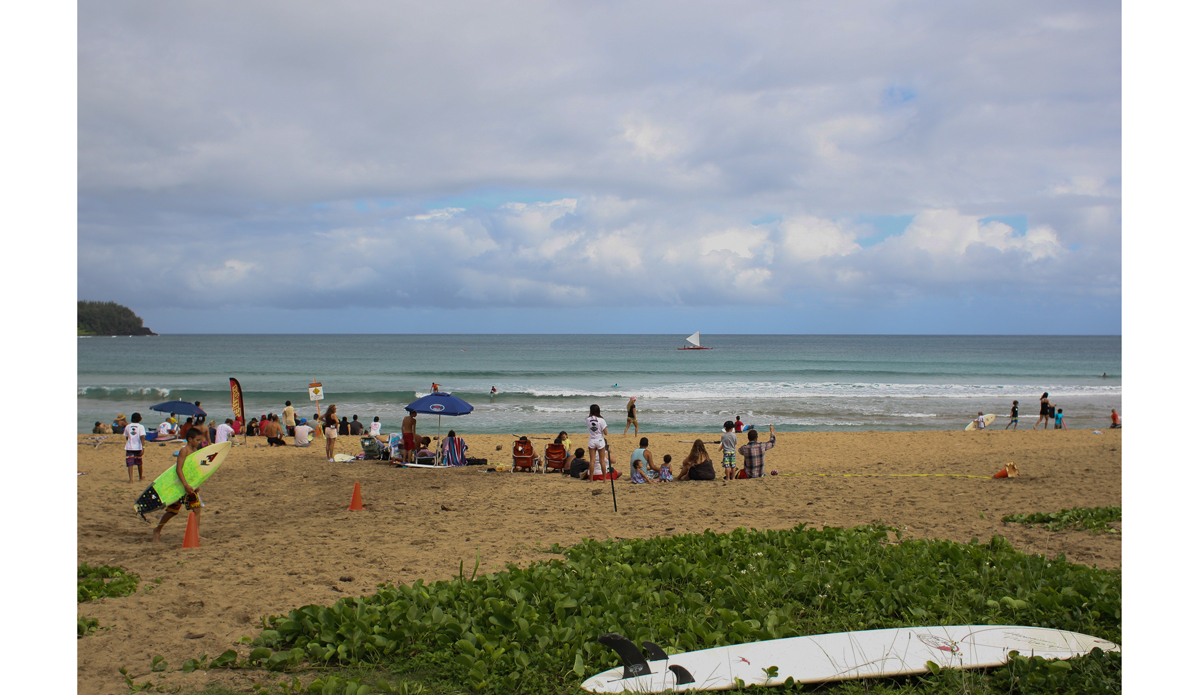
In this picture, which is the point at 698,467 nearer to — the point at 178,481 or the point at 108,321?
the point at 178,481

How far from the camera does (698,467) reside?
41.1 feet

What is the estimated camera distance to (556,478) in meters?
13.1

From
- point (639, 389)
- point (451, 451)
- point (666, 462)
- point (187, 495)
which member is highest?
point (187, 495)

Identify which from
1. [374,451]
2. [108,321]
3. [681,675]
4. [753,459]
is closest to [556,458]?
[753,459]

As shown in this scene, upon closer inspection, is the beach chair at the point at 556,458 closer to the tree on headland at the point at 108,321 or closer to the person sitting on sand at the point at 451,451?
the person sitting on sand at the point at 451,451

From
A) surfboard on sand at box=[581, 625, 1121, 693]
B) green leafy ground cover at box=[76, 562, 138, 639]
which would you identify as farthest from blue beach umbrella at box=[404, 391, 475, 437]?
surfboard on sand at box=[581, 625, 1121, 693]

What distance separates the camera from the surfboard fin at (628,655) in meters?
3.60

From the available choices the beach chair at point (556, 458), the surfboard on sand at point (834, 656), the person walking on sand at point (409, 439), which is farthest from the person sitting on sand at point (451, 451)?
the surfboard on sand at point (834, 656)

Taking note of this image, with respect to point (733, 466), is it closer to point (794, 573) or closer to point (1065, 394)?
point (794, 573)

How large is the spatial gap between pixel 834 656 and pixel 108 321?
515 ft

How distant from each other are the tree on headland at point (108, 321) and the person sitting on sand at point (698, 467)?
13649cm

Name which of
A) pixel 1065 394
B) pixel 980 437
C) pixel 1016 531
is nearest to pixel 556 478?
pixel 1016 531

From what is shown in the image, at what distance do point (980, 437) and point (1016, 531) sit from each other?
49.4 feet
